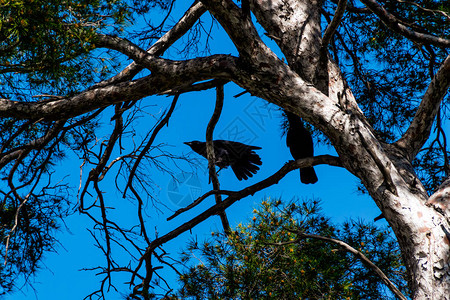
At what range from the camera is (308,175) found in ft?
11.4

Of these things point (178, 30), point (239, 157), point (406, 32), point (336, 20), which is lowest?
point (336, 20)

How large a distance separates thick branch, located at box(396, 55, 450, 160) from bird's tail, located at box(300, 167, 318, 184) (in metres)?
0.94

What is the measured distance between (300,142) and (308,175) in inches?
13.2

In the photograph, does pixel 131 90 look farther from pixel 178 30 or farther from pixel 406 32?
pixel 406 32

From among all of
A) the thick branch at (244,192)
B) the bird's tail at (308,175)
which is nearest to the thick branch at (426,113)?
the thick branch at (244,192)

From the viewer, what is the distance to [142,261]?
2.85 m

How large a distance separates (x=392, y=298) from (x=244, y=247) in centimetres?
97

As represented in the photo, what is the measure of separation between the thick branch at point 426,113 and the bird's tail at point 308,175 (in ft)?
3.09

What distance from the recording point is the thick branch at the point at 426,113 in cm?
239

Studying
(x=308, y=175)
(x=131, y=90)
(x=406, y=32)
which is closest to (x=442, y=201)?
(x=406, y=32)

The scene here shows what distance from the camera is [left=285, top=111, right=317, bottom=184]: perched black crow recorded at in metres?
3.46

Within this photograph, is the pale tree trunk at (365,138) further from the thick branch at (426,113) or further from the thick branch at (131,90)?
the thick branch at (131,90)

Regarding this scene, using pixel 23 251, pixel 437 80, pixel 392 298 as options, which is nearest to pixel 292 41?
pixel 437 80

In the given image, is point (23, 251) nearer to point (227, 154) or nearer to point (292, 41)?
point (227, 154)
